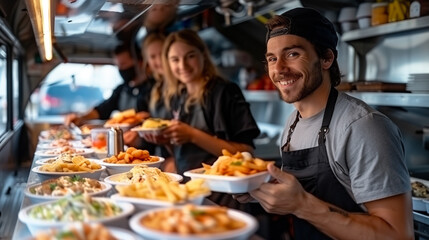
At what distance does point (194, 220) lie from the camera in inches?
47.6

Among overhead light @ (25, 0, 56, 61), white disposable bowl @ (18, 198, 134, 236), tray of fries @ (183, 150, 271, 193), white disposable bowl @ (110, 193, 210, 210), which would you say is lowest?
white disposable bowl @ (18, 198, 134, 236)

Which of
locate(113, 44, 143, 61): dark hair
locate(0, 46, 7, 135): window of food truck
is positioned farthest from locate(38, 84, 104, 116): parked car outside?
locate(0, 46, 7, 135): window of food truck

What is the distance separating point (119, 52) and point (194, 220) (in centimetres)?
464

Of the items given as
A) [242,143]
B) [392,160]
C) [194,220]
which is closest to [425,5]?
[242,143]

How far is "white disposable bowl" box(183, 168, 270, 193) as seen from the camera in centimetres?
158

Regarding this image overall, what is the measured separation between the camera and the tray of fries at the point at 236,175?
1.59 meters

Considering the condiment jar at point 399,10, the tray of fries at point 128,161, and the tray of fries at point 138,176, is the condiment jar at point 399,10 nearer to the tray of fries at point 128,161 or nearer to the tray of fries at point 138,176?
the tray of fries at point 128,161

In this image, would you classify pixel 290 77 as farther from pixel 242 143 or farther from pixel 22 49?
pixel 22 49

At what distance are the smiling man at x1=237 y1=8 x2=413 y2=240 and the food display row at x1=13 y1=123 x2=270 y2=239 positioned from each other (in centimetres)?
16

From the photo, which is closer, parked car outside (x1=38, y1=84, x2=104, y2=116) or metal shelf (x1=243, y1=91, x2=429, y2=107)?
metal shelf (x1=243, y1=91, x2=429, y2=107)

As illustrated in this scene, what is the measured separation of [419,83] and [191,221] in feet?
7.46

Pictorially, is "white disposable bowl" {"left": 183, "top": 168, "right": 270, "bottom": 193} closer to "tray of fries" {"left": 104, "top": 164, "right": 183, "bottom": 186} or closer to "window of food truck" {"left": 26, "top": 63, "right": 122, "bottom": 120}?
"tray of fries" {"left": 104, "top": 164, "right": 183, "bottom": 186}

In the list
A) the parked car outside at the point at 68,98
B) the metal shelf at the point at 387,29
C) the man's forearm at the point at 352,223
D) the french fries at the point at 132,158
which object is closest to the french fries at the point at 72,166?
the french fries at the point at 132,158

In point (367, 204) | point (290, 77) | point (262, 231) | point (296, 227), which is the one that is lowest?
point (262, 231)
